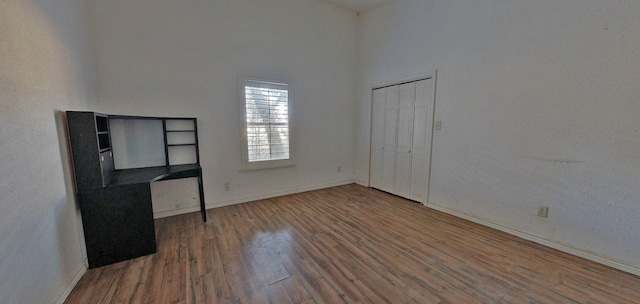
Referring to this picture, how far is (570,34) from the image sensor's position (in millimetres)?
2201

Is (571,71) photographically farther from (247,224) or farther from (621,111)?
(247,224)

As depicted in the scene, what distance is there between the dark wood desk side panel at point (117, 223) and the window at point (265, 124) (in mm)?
1589

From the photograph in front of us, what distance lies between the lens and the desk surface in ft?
7.36

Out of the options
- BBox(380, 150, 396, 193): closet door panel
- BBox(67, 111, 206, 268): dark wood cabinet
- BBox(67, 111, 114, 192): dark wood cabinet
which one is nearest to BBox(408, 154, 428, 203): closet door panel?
BBox(380, 150, 396, 193): closet door panel

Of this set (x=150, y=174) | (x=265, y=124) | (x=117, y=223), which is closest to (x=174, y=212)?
(x=150, y=174)

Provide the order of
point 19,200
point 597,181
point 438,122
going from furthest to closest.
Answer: point 438,122
point 597,181
point 19,200

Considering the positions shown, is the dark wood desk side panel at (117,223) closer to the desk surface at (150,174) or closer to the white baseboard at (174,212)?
the desk surface at (150,174)

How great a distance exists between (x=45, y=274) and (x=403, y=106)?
169 inches

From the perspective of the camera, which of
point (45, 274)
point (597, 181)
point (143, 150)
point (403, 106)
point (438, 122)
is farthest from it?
point (403, 106)

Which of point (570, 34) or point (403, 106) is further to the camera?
point (403, 106)

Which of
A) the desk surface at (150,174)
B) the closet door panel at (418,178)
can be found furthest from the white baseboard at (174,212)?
the closet door panel at (418,178)

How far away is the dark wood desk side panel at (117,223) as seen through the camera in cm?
203

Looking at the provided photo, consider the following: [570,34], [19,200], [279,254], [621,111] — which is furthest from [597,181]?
[19,200]

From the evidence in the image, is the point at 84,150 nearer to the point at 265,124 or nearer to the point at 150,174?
the point at 150,174
